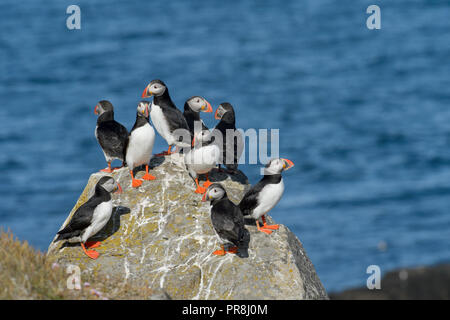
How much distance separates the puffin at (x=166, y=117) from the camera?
36.0ft

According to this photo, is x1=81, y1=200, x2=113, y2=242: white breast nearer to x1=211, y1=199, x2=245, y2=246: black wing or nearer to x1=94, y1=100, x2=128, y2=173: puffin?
x1=94, y1=100, x2=128, y2=173: puffin

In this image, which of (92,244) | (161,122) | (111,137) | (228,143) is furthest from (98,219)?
(228,143)

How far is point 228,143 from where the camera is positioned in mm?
10594

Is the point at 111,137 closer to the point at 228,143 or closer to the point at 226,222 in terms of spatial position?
the point at 228,143

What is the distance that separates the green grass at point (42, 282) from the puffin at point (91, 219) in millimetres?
496

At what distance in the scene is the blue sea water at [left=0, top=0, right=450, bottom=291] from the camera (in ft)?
89.0

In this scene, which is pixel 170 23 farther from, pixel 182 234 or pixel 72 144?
pixel 182 234

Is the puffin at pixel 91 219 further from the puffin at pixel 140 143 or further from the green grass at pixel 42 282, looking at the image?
the puffin at pixel 140 143

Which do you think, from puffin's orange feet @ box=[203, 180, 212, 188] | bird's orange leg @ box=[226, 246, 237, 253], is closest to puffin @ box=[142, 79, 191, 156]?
puffin's orange feet @ box=[203, 180, 212, 188]

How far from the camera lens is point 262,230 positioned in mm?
9906

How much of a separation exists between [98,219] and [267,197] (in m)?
2.45

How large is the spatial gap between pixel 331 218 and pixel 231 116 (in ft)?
53.8

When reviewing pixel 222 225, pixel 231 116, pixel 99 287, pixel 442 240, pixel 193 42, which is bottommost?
pixel 99 287

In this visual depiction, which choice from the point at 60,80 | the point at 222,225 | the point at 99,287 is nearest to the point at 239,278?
the point at 222,225
